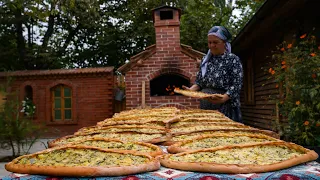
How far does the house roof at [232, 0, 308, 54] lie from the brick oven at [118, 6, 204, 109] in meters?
1.75

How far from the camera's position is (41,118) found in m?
11.1

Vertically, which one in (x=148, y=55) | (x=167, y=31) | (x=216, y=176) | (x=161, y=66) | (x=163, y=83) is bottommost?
(x=216, y=176)

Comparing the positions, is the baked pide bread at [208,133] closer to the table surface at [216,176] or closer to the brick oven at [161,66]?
the table surface at [216,176]

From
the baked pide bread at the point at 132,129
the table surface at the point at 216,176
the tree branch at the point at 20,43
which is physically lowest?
the table surface at the point at 216,176

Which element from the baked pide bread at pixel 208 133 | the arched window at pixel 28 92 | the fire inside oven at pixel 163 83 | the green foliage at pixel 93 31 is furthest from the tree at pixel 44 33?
the baked pide bread at pixel 208 133

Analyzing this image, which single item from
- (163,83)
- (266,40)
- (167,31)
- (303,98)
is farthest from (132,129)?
(163,83)

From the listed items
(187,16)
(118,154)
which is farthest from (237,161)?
(187,16)

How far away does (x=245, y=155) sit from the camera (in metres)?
1.23

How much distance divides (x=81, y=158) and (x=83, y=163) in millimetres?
79

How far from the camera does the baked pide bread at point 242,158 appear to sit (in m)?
1.05

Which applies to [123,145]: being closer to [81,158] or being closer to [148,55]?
[81,158]

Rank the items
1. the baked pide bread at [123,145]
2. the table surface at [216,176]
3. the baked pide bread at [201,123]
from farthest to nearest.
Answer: the baked pide bread at [201,123] < the baked pide bread at [123,145] < the table surface at [216,176]

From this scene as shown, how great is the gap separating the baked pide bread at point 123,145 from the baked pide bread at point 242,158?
0.13m

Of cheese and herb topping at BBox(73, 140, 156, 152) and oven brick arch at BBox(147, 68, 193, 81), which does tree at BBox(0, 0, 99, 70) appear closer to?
oven brick arch at BBox(147, 68, 193, 81)
